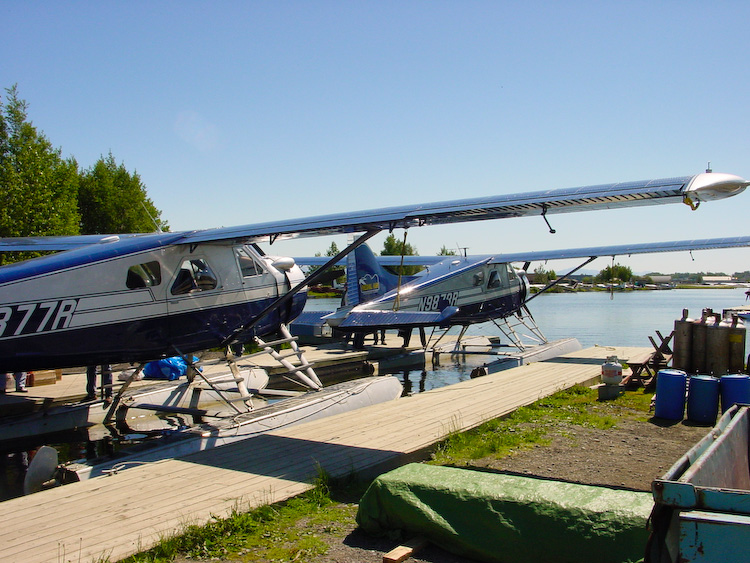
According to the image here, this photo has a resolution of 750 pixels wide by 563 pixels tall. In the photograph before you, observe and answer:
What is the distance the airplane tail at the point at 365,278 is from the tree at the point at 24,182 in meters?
13.2

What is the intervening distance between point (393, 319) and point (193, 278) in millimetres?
6833

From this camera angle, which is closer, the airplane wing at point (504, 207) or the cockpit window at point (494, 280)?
the airplane wing at point (504, 207)

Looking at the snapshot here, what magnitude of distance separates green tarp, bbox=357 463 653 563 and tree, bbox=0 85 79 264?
70.4 ft

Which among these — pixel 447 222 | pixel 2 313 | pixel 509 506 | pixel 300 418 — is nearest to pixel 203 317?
pixel 300 418

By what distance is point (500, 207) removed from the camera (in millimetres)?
6484

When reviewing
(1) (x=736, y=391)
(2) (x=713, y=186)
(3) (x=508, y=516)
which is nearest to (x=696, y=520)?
(3) (x=508, y=516)

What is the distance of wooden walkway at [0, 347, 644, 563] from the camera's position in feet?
12.8

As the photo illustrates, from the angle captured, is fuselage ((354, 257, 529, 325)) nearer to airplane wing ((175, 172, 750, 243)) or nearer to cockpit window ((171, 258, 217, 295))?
airplane wing ((175, 172, 750, 243))

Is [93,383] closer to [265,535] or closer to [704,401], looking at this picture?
[265,535]

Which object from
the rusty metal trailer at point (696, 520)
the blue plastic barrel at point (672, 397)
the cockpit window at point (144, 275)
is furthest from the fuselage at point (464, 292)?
the rusty metal trailer at point (696, 520)

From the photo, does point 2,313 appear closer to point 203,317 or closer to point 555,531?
point 203,317

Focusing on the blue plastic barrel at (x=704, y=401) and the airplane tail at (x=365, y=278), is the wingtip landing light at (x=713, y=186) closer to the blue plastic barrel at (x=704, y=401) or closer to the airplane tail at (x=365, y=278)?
the blue plastic barrel at (x=704, y=401)

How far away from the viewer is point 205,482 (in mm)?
5078

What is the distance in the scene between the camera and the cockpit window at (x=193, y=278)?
7520 millimetres
